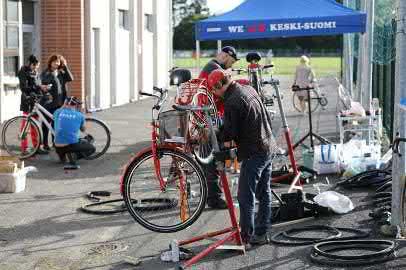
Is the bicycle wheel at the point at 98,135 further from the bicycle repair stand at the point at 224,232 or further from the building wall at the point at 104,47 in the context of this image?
the bicycle repair stand at the point at 224,232

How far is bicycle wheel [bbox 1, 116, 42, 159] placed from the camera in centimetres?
1352

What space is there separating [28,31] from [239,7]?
27.9 ft

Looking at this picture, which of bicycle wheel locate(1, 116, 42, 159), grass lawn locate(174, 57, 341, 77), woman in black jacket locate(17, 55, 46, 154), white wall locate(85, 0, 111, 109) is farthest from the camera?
grass lawn locate(174, 57, 341, 77)

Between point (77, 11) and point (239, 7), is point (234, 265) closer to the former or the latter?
point (239, 7)

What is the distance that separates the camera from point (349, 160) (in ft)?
38.9

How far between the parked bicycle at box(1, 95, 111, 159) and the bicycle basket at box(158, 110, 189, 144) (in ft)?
18.8

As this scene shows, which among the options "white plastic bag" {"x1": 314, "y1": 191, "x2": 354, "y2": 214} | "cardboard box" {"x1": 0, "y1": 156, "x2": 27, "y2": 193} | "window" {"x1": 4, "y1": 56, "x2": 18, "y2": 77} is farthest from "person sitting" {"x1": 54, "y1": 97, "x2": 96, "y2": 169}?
"window" {"x1": 4, "y1": 56, "x2": 18, "y2": 77}

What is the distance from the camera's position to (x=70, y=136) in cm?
1277

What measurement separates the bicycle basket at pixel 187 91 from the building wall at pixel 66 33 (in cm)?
1293

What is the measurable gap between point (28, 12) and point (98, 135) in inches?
310

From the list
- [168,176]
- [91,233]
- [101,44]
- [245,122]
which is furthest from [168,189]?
[101,44]

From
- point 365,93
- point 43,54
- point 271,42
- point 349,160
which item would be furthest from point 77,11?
point 271,42

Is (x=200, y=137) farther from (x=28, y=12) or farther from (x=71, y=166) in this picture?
(x=28, y=12)

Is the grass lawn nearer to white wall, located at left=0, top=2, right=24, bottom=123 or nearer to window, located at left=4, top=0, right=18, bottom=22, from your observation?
window, located at left=4, top=0, right=18, bottom=22
